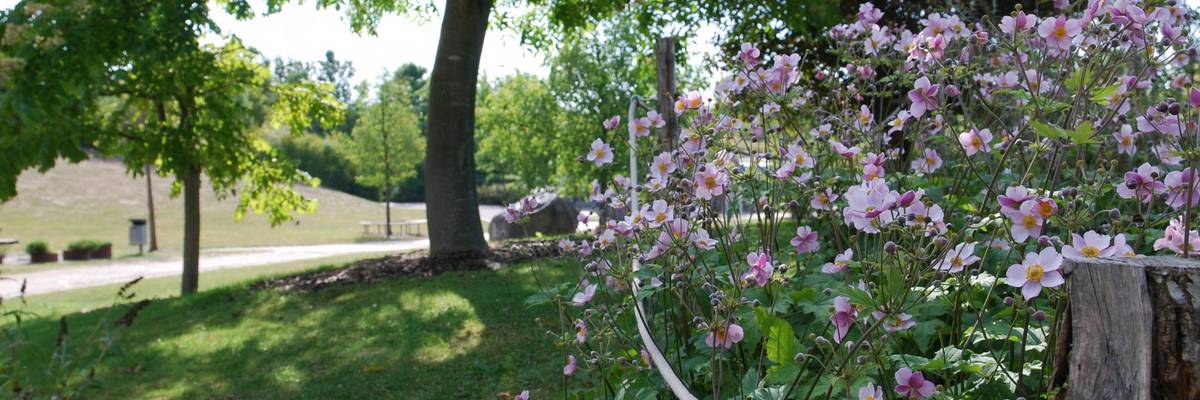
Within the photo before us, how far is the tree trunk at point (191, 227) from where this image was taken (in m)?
10.6

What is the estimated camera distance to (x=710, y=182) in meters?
2.23

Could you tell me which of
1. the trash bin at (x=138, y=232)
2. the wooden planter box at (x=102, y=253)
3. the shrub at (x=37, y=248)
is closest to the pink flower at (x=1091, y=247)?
the shrub at (x=37, y=248)

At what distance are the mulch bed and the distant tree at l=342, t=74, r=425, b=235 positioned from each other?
21649 millimetres

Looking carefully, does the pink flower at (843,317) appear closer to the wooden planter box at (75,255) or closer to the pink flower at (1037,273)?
the pink flower at (1037,273)

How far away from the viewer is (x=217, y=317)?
7734 millimetres

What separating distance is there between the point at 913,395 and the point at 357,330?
5523 mm

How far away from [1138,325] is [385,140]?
102 feet

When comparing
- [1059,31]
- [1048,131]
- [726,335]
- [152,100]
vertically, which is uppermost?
[152,100]

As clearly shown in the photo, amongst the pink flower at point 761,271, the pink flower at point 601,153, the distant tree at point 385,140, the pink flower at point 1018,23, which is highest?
the distant tree at point 385,140

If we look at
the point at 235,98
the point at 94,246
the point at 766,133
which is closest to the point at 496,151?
the point at 94,246

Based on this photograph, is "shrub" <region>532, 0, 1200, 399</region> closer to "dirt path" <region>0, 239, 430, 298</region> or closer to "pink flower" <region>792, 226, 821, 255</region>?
Result: "pink flower" <region>792, 226, 821, 255</region>

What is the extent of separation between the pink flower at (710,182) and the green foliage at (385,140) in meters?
29.5

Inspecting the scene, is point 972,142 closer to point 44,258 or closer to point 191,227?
point 191,227

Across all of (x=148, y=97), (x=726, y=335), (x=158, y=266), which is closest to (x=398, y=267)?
(x=148, y=97)
